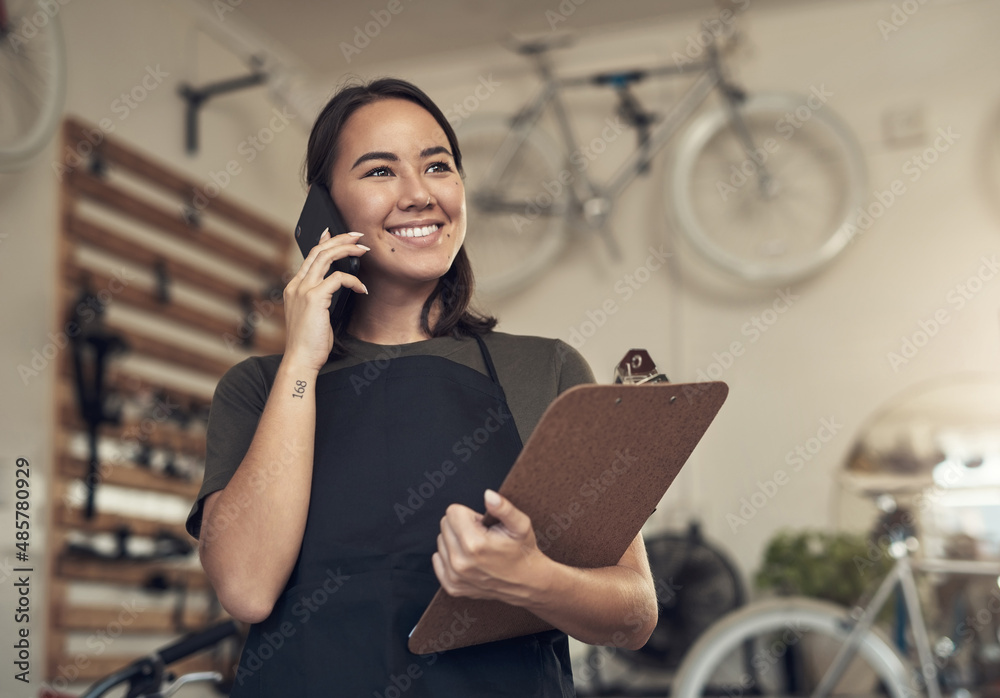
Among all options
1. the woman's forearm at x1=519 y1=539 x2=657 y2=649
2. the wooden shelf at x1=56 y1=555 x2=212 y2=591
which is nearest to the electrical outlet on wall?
the wooden shelf at x1=56 y1=555 x2=212 y2=591

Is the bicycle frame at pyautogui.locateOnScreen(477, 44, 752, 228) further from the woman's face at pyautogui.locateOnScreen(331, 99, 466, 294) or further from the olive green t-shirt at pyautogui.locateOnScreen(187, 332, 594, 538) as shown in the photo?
the olive green t-shirt at pyautogui.locateOnScreen(187, 332, 594, 538)

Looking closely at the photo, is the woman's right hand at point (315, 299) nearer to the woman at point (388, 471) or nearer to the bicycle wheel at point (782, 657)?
the woman at point (388, 471)

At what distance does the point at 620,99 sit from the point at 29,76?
2.69 meters

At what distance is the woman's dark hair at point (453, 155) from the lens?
4.33ft

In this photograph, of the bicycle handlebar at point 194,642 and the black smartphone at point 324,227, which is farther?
the bicycle handlebar at point 194,642

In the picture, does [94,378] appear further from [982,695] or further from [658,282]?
[982,695]

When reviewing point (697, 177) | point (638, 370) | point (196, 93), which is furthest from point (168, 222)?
point (638, 370)

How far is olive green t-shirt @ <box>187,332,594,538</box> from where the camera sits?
1.16 meters

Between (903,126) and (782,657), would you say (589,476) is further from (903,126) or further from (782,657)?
(903,126)

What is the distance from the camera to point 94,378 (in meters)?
3.50

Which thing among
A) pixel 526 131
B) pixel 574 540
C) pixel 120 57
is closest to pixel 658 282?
pixel 526 131

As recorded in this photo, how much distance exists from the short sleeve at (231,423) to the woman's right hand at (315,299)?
8 cm

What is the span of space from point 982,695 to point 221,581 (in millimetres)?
3317

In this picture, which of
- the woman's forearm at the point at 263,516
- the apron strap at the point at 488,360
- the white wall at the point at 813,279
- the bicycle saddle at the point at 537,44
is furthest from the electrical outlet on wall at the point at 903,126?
the woman's forearm at the point at 263,516
